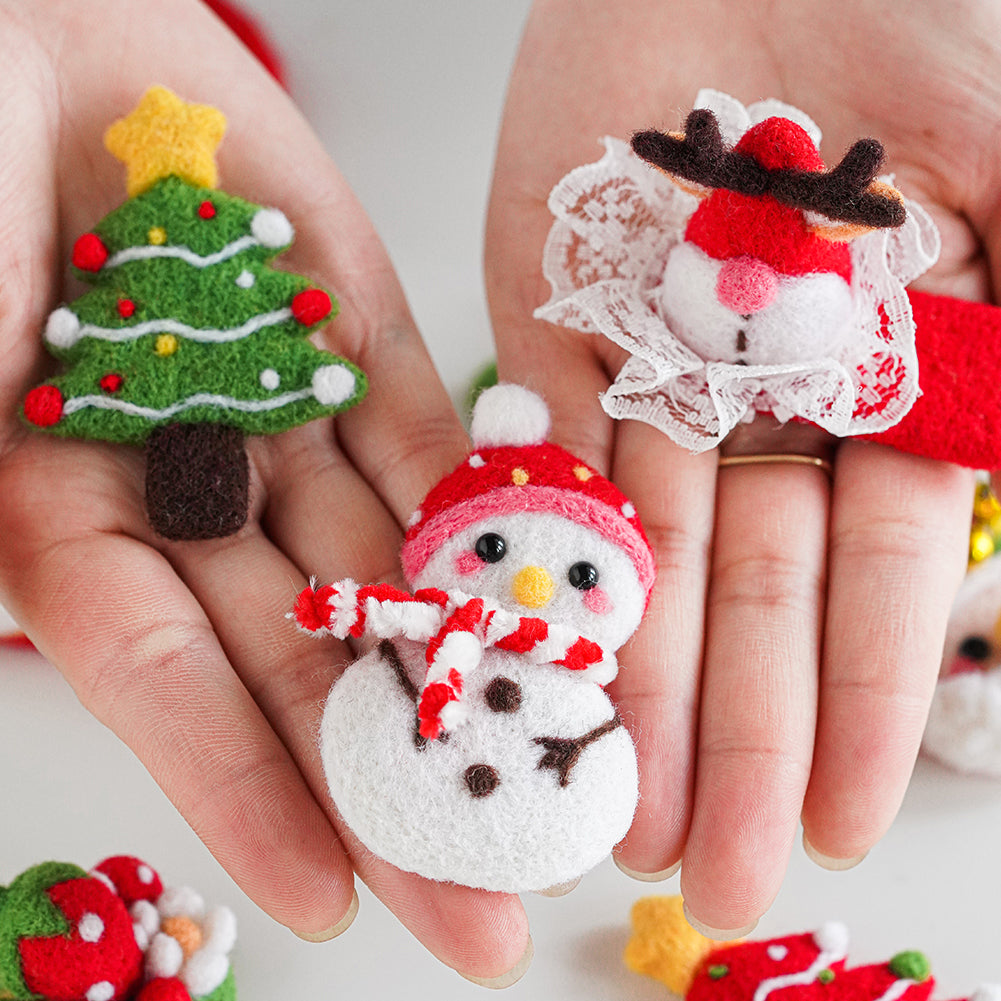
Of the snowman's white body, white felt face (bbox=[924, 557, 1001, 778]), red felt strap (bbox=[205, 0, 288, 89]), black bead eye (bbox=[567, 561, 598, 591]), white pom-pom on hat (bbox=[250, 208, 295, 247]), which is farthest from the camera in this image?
red felt strap (bbox=[205, 0, 288, 89])

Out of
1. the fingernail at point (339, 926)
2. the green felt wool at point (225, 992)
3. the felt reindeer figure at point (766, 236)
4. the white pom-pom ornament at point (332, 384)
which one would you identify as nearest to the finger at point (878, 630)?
the felt reindeer figure at point (766, 236)

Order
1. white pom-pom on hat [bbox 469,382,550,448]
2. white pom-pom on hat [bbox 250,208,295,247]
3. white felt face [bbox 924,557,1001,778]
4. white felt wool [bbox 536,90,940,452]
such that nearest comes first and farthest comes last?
white pom-pom on hat [bbox 469,382,550,448], white felt wool [bbox 536,90,940,452], white pom-pom on hat [bbox 250,208,295,247], white felt face [bbox 924,557,1001,778]

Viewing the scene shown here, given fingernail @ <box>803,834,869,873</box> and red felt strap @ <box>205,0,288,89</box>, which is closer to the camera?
fingernail @ <box>803,834,869,873</box>

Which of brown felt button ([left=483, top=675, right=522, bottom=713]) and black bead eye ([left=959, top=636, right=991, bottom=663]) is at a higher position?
brown felt button ([left=483, top=675, right=522, bottom=713])

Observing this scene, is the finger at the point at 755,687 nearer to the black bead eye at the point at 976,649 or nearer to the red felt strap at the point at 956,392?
the red felt strap at the point at 956,392

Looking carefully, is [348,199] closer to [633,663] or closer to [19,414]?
[19,414]

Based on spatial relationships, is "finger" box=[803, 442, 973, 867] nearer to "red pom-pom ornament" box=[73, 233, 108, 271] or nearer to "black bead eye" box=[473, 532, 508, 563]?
"black bead eye" box=[473, 532, 508, 563]

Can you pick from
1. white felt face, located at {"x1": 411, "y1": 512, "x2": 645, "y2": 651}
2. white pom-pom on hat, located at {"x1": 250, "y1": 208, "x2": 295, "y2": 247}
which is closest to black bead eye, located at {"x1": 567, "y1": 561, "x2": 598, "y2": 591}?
white felt face, located at {"x1": 411, "y1": 512, "x2": 645, "y2": 651}
